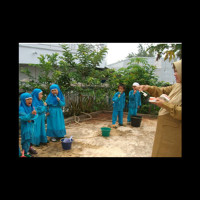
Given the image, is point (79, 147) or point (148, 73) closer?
point (79, 147)

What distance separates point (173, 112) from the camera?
1723 mm

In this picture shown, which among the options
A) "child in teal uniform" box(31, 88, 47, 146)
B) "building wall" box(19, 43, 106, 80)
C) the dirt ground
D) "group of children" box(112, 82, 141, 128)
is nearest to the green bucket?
the dirt ground

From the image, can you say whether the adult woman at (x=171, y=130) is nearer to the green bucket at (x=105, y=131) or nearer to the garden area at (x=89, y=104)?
the garden area at (x=89, y=104)

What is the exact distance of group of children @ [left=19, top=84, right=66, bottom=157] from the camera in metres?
2.96

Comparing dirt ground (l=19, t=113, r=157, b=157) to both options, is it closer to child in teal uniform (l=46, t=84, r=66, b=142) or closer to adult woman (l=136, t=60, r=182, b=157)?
child in teal uniform (l=46, t=84, r=66, b=142)

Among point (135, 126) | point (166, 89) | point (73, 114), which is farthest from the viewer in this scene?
point (73, 114)

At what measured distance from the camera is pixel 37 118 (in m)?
3.79

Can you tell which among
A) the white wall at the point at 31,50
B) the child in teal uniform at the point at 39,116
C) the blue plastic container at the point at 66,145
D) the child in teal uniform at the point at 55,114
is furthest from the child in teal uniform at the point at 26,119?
the white wall at the point at 31,50

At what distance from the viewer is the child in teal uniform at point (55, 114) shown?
13.7ft

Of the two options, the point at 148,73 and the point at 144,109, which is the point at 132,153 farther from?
the point at 148,73

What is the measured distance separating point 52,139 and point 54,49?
9005mm

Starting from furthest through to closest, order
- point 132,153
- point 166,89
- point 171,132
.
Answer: point 132,153, point 166,89, point 171,132

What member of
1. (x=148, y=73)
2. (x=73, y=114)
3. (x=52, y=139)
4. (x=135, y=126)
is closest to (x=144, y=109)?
(x=148, y=73)

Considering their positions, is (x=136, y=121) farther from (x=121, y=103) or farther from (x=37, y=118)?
(x=37, y=118)
